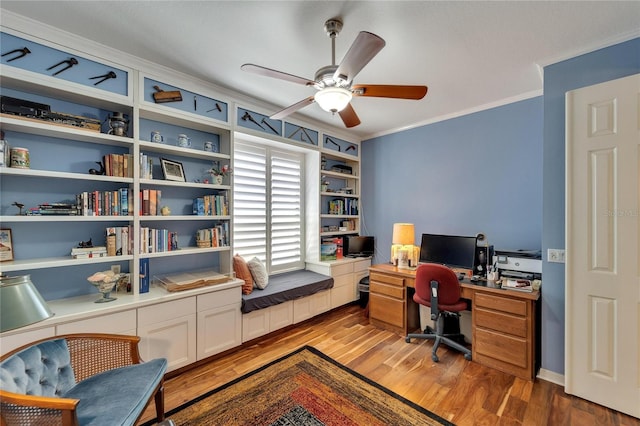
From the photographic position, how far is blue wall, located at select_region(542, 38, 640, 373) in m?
2.11

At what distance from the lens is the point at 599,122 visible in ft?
6.18

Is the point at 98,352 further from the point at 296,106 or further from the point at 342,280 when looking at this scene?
the point at 342,280

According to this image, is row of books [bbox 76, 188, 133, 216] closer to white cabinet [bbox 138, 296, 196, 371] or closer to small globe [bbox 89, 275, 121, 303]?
small globe [bbox 89, 275, 121, 303]

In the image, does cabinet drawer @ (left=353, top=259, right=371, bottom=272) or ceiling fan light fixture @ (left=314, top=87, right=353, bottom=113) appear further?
cabinet drawer @ (left=353, top=259, right=371, bottom=272)

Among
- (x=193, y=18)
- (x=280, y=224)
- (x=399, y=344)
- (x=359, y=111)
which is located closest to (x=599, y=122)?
(x=359, y=111)

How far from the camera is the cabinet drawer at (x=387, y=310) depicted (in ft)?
9.98

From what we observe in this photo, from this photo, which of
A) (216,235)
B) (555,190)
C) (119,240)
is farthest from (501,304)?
(119,240)

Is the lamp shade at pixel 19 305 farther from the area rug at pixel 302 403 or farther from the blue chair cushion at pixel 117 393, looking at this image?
the area rug at pixel 302 403

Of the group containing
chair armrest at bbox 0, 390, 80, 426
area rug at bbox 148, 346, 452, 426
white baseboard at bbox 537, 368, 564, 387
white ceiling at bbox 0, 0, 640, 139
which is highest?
white ceiling at bbox 0, 0, 640, 139

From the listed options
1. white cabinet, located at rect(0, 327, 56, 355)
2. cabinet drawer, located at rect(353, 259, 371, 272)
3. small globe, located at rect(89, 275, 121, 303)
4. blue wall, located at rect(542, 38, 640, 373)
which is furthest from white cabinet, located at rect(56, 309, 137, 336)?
blue wall, located at rect(542, 38, 640, 373)

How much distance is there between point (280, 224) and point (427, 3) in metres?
2.77

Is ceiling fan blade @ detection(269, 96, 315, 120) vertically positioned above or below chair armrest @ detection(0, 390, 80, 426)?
above

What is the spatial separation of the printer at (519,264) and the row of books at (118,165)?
346cm

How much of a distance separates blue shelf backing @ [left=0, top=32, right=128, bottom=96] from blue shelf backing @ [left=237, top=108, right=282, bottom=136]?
3.41ft
